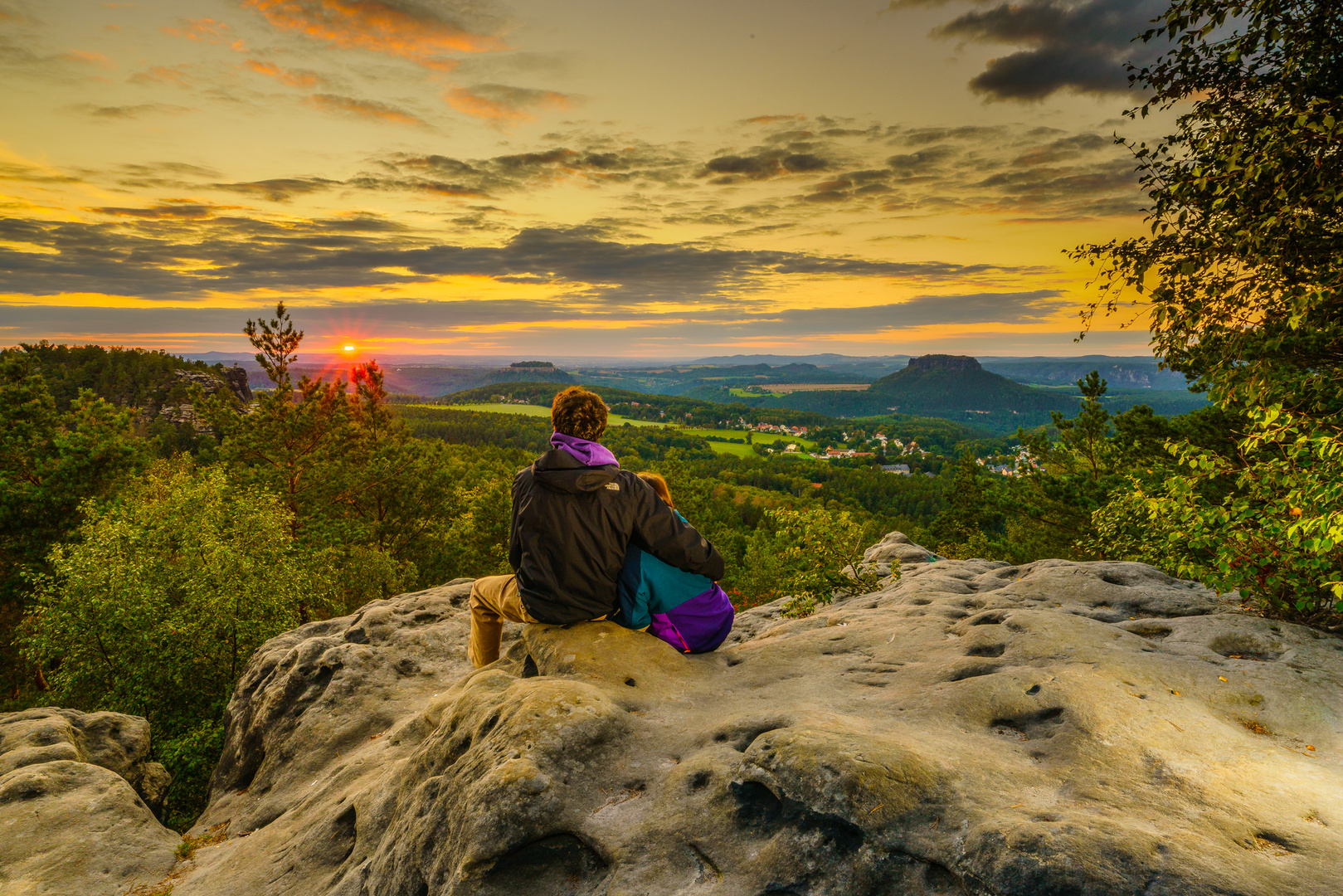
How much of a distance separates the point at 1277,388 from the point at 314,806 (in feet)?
52.8

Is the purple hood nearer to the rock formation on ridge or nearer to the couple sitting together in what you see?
the couple sitting together

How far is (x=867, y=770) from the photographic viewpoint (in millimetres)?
4723

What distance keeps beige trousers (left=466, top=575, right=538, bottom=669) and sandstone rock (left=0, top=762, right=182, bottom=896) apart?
5364 millimetres

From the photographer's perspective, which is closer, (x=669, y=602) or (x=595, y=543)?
(x=595, y=543)

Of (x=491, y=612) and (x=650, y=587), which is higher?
(x=650, y=587)

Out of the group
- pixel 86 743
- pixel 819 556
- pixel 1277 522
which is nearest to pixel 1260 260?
pixel 1277 522

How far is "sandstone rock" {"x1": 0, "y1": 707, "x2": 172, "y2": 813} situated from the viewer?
35.0 feet

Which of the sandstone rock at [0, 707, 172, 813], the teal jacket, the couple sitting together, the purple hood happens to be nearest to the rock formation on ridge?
the teal jacket

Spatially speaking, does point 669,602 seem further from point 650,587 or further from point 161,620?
point 161,620

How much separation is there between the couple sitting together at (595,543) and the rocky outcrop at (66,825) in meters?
6.95

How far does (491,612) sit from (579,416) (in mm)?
4054

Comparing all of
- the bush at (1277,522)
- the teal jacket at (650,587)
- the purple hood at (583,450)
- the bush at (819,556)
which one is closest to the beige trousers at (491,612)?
the teal jacket at (650,587)

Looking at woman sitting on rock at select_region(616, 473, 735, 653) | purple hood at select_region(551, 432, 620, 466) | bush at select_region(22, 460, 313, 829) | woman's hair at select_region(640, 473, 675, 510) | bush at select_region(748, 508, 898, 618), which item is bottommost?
bush at select_region(22, 460, 313, 829)

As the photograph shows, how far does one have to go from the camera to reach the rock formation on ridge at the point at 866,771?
421 centimetres
